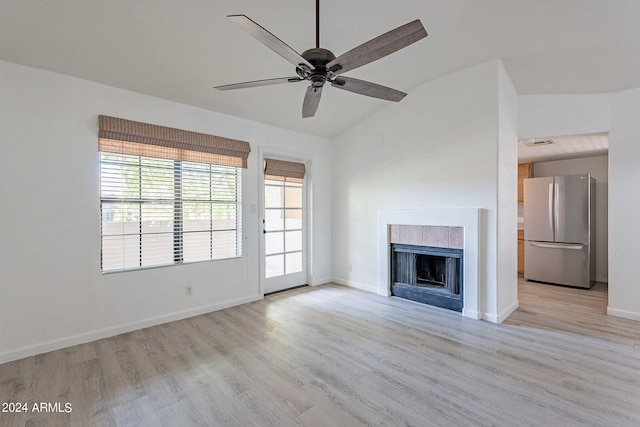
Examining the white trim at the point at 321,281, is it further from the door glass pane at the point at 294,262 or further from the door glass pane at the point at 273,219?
the door glass pane at the point at 273,219

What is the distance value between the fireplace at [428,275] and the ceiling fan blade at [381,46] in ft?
8.74

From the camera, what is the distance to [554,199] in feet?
16.0

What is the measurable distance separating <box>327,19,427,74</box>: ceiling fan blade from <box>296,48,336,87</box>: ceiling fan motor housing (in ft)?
0.15

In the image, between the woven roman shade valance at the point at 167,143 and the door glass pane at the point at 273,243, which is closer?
the woven roman shade valance at the point at 167,143

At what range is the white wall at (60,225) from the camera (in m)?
2.52

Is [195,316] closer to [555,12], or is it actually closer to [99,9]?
[99,9]

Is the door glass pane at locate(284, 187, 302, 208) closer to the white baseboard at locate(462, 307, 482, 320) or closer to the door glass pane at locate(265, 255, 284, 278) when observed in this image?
the door glass pane at locate(265, 255, 284, 278)

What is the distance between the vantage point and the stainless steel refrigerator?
464cm

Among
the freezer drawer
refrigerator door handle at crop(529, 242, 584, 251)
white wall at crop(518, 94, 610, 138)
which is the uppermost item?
white wall at crop(518, 94, 610, 138)

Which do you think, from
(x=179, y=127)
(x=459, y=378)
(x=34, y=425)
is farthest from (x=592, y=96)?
(x=34, y=425)

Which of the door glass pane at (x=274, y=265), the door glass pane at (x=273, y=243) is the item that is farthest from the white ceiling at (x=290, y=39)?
the door glass pane at (x=274, y=265)

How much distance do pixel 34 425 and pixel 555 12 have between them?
4.73 meters

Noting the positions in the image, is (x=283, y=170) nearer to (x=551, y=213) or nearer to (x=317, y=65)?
(x=317, y=65)

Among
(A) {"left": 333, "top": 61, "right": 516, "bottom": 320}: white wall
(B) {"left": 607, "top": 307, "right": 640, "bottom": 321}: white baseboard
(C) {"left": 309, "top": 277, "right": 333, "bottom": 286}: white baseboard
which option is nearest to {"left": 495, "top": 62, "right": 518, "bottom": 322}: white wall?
(A) {"left": 333, "top": 61, "right": 516, "bottom": 320}: white wall
